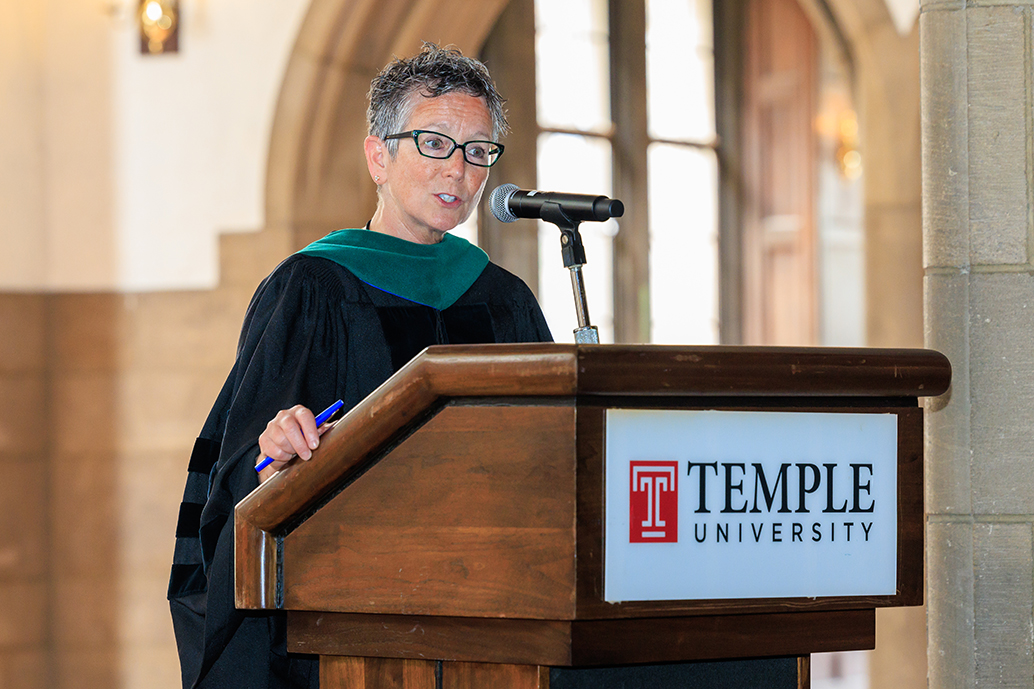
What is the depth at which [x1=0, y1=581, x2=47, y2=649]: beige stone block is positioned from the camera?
15.7 ft

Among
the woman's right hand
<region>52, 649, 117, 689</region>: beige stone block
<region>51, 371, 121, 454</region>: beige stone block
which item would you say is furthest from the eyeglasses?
<region>52, 649, 117, 689</region>: beige stone block

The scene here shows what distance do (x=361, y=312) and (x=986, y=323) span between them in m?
0.97

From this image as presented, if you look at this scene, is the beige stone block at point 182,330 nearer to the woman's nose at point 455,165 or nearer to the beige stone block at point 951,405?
the woman's nose at point 455,165

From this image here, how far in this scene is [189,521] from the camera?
1963mm

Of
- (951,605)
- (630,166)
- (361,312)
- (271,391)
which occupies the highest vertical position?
(630,166)

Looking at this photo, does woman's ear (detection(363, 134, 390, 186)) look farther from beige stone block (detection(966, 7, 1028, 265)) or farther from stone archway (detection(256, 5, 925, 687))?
stone archway (detection(256, 5, 925, 687))

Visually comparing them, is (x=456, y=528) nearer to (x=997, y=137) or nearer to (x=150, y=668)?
(x=997, y=137)

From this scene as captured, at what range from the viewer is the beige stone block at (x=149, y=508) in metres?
4.95

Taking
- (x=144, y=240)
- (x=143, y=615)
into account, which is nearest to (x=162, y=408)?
(x=144, y=240)

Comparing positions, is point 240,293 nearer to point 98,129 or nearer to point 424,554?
point 98,129

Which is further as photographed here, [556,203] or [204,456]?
[204,456]

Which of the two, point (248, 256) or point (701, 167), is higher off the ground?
point (701, 167)

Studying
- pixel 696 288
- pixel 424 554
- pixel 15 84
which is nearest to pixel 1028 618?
pixel 424 554

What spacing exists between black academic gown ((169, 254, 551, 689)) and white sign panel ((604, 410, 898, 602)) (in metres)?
0.62
